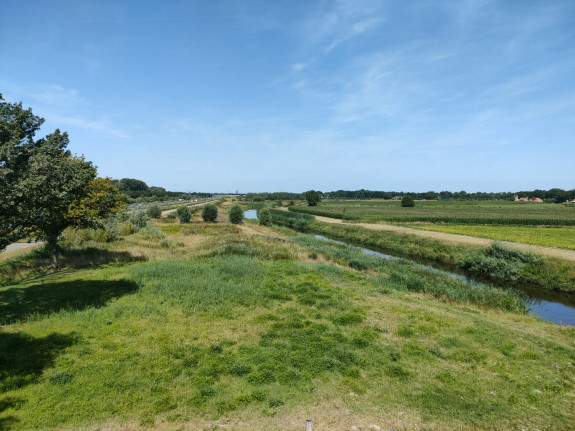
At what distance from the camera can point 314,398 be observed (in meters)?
7.05

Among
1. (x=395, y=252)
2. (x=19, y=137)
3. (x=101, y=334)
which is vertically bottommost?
(x=395, y=252)

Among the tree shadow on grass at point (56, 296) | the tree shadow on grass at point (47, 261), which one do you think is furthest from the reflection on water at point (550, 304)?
the tree shadow on grass at point (47, 261)

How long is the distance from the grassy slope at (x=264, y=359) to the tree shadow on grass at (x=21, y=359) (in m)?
0.03

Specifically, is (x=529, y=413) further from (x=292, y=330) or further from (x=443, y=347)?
(x=292, y=330)

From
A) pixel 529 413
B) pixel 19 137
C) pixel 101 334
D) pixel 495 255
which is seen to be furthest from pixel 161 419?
pixel 495 255

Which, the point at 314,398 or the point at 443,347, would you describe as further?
the point at 443,347

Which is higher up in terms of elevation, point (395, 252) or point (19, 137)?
point (19, 137)

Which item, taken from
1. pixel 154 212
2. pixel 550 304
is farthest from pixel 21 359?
pixel 154 212

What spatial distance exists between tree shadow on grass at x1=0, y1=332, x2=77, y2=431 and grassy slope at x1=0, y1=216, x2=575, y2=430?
34 mm

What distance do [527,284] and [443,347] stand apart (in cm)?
1846

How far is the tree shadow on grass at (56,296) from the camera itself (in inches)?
435

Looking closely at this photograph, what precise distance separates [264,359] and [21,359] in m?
6.66

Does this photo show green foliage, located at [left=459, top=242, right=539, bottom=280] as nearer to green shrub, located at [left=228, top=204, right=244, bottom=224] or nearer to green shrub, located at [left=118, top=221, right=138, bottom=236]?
green shrub, located at [left=228, top=204, right=244, bottom=224]

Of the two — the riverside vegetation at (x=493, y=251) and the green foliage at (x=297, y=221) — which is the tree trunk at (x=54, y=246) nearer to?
the riverside vegetation at (x=493, y=251)
